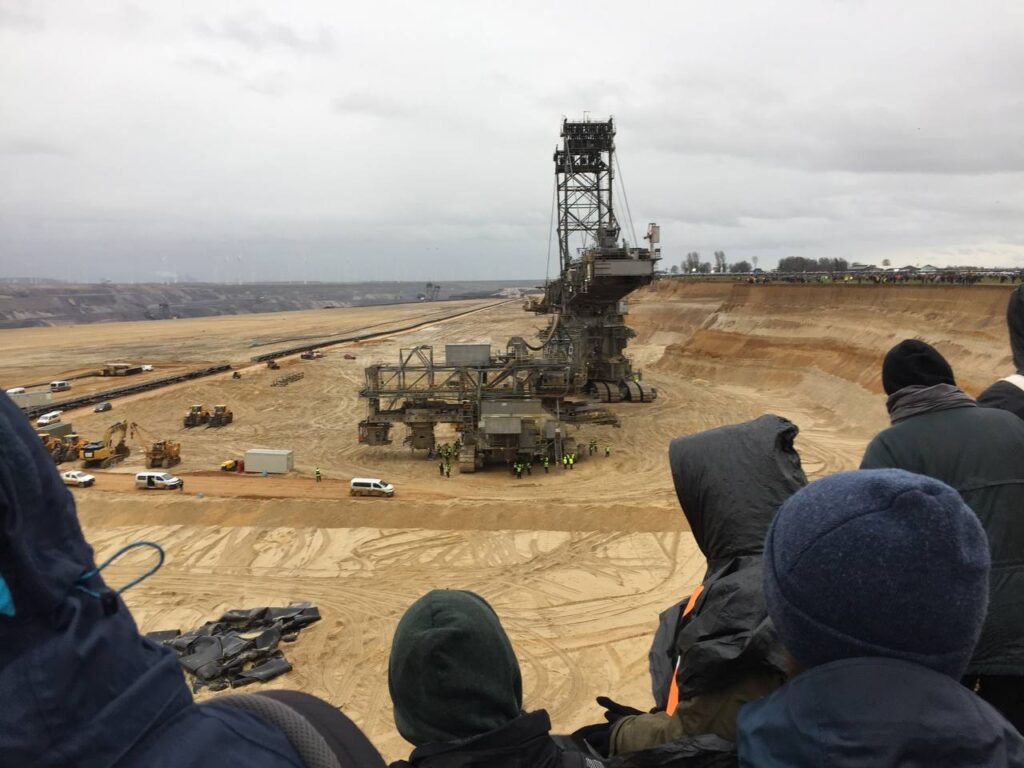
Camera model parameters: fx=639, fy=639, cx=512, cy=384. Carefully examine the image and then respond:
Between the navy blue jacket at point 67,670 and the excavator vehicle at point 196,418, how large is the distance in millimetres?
35807

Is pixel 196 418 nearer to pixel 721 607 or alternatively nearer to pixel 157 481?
pixel 157 481

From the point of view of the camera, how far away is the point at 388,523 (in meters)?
18.2

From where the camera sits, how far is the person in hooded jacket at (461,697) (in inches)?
91.2

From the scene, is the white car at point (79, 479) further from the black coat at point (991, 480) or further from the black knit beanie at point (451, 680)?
the black coat at point (991, 480)

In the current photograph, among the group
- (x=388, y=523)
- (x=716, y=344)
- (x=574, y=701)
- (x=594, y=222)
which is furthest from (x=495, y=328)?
(x=574, y=701)

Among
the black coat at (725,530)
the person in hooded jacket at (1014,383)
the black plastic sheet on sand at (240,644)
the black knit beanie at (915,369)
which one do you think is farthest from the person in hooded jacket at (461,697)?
the black plastic sheet on sand at (240,644)

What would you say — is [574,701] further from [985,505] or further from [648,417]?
[648,417]

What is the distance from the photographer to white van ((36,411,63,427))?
100 ft

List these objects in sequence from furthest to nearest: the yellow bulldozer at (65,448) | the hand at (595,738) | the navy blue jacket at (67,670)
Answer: the yellow bulldozer at (65,448) → the hand at (595,738) → the navy blue jacket at (67,670)

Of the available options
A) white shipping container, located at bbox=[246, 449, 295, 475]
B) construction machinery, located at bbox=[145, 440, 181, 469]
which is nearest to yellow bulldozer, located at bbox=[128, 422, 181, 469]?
construction machinery, located at bbox=[145, 440, 181, 469]

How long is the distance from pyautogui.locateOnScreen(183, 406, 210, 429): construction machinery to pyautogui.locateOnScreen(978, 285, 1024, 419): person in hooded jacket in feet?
117

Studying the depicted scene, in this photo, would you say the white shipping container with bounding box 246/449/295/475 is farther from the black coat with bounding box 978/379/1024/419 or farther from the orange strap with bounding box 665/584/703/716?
the black coat with bounding box 978/379/1024/419

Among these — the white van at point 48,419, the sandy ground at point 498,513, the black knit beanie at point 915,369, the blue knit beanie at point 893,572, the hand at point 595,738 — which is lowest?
the sandy ground at point 498,513

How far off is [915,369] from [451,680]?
258 centimetres
